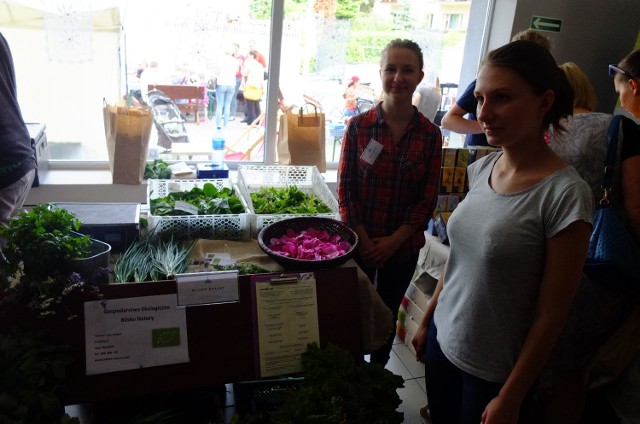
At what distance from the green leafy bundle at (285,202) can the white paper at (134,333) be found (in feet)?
2.23

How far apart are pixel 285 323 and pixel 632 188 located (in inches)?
48.5

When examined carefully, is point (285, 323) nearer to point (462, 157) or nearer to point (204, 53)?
point (462, 157)

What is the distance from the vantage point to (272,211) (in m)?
1.96

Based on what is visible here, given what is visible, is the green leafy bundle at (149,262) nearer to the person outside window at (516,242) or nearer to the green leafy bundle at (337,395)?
the green leafy bundle at (337,395)

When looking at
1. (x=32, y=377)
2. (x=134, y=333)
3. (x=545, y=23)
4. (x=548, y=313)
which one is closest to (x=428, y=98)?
(x=545, y=23)

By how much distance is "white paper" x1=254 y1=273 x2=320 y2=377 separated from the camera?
1.44 meters

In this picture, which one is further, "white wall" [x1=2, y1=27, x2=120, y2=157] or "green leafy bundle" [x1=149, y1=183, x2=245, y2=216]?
"white wall" [x1=2, y1=27, x2=120, y2=157]

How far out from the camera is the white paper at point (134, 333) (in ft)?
4.29

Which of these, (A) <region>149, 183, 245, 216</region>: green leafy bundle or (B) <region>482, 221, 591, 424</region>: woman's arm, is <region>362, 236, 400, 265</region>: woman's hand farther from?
(B) <region>482, 221, 591, 424</region>: woman's arm

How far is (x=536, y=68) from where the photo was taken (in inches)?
41.9

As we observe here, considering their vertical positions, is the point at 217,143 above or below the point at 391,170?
below

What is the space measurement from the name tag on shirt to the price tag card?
0.71 metres

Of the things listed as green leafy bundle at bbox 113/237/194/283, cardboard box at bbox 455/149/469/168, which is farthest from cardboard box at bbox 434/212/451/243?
green leafy bundle at bbox 113/237/194/283

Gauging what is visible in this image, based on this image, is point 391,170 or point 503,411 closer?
point 503,411
